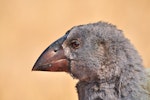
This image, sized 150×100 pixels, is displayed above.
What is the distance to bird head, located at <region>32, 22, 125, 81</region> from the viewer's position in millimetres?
3996

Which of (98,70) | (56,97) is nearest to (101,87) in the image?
(98,70)

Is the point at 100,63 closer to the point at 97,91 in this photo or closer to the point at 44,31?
the point at 97,91

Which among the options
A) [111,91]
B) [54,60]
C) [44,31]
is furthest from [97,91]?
[44,31]

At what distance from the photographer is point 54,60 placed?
4.17m

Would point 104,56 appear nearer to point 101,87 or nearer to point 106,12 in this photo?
point 101,87

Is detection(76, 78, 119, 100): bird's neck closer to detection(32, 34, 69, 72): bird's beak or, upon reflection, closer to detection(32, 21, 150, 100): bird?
detection(32, 21, 150, 100): bird

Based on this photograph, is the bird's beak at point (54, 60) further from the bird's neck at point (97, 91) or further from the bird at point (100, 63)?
the bird's neck at point (97, 91)

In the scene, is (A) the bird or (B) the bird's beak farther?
(B) the bird's beak

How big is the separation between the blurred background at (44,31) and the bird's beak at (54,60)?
3657mm

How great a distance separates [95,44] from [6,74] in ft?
13.8

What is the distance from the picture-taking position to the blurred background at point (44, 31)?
798cm

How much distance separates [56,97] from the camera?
7.88 meters

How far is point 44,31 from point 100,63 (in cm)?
465

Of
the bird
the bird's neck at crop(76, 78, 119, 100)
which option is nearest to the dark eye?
the bird
